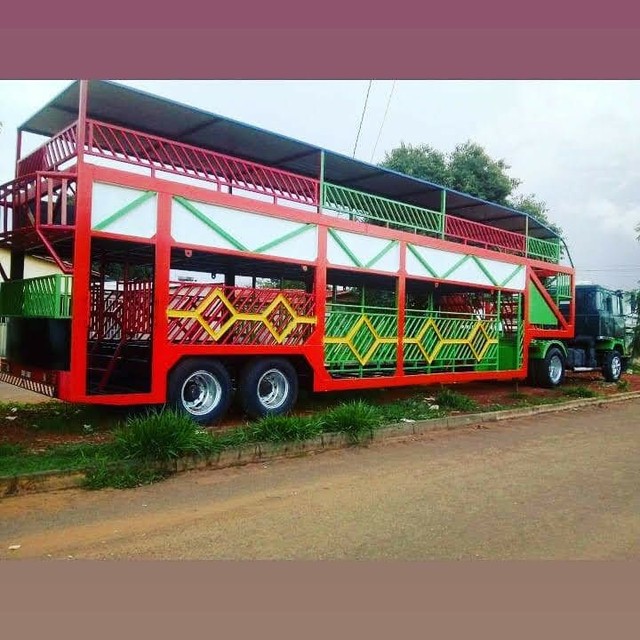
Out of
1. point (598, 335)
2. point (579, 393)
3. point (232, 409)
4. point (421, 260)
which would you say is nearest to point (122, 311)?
point (232, 409)

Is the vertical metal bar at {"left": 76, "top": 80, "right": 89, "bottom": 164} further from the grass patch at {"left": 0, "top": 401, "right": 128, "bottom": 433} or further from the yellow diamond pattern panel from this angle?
the grass patch at {"left": 0, "top": 401, "right": 128, "bottom": 433}

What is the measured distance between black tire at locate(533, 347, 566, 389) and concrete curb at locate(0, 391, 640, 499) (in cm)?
298

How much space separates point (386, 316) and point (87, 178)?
555cm

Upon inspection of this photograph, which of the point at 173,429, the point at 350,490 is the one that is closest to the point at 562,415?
the point at 350,490

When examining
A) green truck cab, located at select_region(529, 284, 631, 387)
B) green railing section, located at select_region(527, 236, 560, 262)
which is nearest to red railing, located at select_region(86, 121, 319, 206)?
green railing section, located at select_region(527, 236, 560, 262)

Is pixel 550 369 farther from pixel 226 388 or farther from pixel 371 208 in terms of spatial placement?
pixel 226 388

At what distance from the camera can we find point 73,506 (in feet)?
15.7

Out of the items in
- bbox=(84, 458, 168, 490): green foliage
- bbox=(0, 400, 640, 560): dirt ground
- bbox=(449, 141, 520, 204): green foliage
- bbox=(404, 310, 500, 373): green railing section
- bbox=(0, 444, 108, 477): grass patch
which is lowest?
bbox=(0, 400, 640, 560): dirt ground

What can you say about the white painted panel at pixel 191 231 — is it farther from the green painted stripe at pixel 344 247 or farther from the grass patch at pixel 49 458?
the grass patch at pixel 49 458

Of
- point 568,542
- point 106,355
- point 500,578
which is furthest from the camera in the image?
point 106,355

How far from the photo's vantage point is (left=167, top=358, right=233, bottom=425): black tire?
25.2ft

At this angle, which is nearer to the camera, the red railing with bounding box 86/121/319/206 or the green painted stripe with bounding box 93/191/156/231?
the green painted stripe with bounding box 93/191/156/231

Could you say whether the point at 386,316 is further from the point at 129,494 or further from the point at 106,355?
the point at 129,494

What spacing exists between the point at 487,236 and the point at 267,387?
7.61 metres
